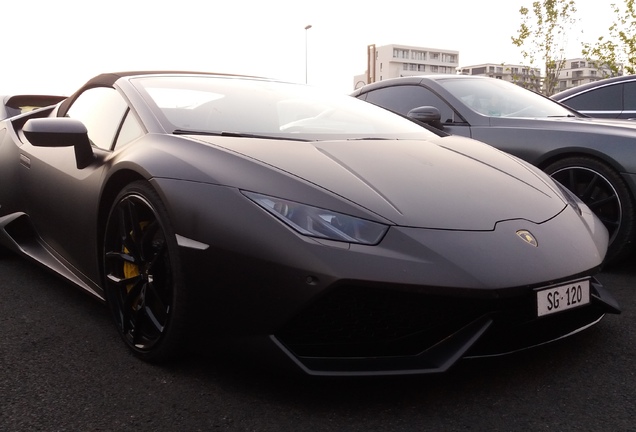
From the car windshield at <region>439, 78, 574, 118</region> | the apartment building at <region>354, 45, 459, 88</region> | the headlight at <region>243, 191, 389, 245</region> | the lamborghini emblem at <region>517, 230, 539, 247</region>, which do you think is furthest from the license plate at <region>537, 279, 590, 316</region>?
the apartment building at <region>354, 45, 459, 88</region>

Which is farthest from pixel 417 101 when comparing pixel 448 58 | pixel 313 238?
pixel 448 58

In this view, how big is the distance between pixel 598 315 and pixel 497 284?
2.16 feet

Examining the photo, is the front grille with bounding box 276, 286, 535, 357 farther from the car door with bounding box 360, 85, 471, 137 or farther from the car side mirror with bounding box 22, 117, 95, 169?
the car door with bounding box 360, 85, 471, 137

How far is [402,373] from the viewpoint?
2109 millimetres

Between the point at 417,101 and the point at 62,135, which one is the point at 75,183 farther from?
the point at 417,101

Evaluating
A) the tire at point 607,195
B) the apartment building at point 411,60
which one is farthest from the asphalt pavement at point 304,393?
the apartment building at point 411,60

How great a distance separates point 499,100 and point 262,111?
106 inches

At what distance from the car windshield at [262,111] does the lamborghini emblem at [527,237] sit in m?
0.97

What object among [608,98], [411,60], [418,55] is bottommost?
[608,98]

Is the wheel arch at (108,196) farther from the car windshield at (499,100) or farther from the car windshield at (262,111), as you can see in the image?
the car windshield at (499,100)

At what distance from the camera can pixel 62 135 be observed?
2980mm

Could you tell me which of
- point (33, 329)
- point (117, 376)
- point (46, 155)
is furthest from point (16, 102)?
point (117, 376)

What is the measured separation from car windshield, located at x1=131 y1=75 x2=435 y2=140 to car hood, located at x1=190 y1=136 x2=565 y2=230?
0.68 feet

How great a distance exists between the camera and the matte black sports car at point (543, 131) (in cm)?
402
